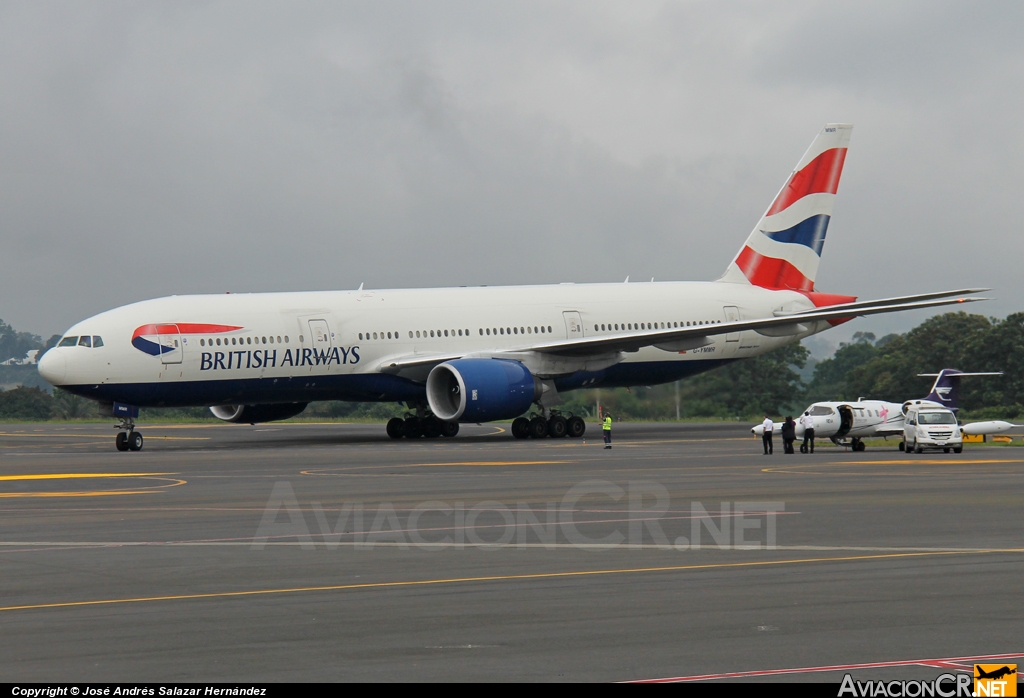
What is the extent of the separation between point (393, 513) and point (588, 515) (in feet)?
11.2

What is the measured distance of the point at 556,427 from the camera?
49094 mm

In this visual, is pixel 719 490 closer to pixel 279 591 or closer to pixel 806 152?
pixel 279 591

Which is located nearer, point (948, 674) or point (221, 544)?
point (948, 674)

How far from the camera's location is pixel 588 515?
69.6ft

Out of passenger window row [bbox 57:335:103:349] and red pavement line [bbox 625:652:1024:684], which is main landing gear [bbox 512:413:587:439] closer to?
passenger window row [bbox 57:335:103:349]

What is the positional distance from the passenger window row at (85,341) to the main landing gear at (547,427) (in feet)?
51.3

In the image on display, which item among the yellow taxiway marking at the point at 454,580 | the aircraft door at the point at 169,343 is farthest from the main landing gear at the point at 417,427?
the yellow taxiway marking at the point at 454,580

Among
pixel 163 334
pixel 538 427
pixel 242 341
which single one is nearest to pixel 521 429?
pixel 538 427

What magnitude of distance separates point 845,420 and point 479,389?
12682 mm

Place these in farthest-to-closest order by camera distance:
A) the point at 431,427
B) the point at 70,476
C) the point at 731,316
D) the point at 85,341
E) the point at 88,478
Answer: the point at 731,316, the point at 431,427, the point at 85,341, the point at 70,476, the point at 88,478

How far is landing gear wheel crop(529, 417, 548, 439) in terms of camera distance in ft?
159

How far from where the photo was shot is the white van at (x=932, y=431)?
39844mm

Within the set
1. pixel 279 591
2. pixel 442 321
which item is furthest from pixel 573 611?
pixel 442 321

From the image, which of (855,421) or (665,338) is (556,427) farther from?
(855,421)
